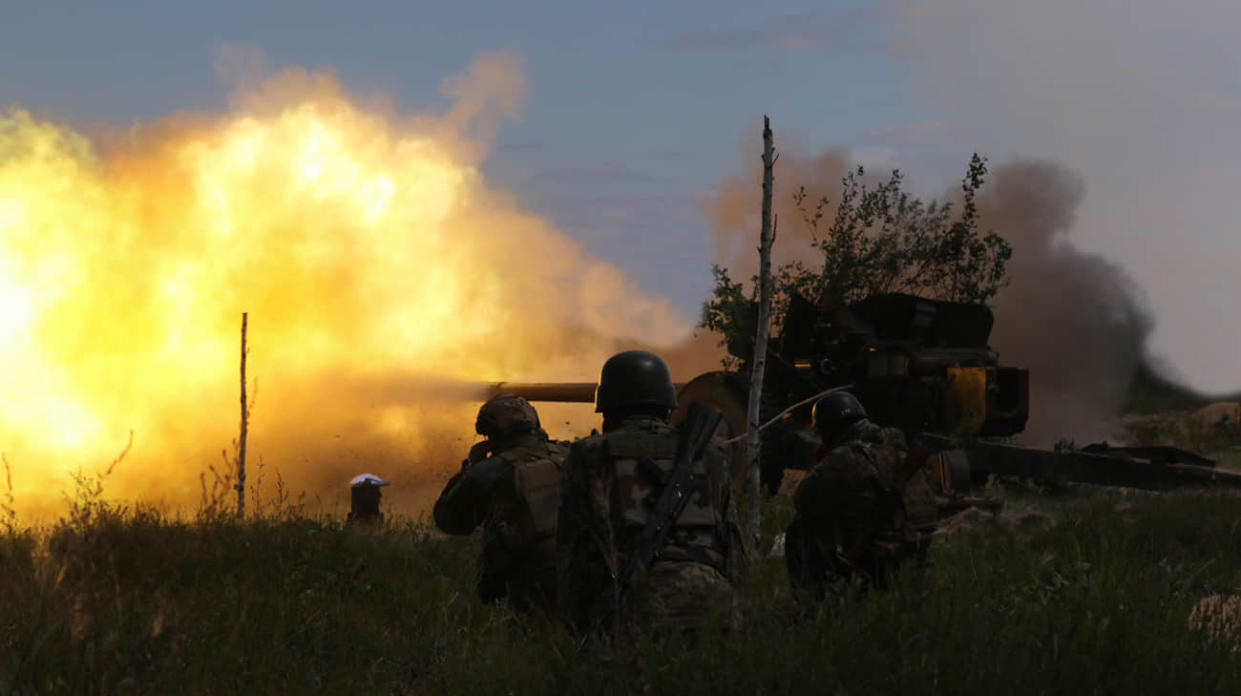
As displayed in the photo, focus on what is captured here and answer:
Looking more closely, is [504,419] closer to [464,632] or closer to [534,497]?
[534,497]

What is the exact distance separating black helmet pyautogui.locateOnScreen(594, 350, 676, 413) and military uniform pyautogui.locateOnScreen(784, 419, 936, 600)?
1.89 m

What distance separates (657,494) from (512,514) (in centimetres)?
131

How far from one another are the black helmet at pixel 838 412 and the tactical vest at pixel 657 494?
7.34 feet

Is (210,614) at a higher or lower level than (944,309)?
lower

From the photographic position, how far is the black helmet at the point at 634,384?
4.61m

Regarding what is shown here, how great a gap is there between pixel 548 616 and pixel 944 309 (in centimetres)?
1177

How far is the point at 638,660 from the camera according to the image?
13.1 feet

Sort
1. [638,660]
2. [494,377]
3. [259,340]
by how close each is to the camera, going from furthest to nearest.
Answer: [494,377] → [259,340] → [638,660]

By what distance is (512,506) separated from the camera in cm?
556

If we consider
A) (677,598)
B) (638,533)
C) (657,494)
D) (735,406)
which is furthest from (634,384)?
(735,406)

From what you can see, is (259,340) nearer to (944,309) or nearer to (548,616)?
(944,309)

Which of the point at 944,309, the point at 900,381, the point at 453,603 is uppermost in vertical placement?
the point at 944,309

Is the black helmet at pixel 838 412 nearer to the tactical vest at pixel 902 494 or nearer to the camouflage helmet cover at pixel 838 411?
the camouflage helmet cover at pixel 838 411

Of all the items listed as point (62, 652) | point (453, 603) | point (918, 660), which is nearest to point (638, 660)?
point (918, 660)
